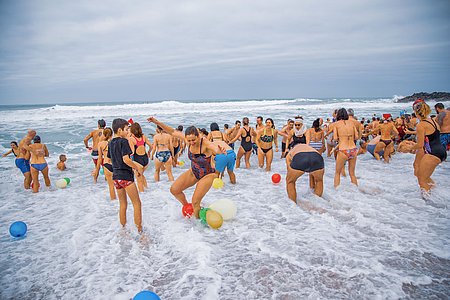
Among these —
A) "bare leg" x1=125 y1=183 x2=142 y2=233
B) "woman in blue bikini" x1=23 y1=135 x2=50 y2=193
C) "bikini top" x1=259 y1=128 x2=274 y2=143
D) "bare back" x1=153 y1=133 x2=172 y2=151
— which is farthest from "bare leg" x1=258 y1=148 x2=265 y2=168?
"woman in blue bikini" x1=23 y1=135 x2=50 y2=193

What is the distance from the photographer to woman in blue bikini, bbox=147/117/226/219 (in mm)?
4777

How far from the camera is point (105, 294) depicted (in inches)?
133

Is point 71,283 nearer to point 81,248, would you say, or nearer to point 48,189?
point 81,248

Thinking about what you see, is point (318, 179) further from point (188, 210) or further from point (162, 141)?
point (162, 141)

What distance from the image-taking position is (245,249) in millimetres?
4273

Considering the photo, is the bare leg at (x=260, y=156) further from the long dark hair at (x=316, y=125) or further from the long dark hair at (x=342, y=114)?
the long dark hair at (x=342, y=114)

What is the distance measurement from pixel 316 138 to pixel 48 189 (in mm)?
8356

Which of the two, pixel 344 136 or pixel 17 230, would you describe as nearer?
pixel 17 230

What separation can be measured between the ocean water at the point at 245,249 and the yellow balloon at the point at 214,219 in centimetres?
12

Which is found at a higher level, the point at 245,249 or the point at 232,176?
the point at 232,176

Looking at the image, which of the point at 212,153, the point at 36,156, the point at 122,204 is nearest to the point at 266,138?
the point at 212,153

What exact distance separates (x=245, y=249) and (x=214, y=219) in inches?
31.8

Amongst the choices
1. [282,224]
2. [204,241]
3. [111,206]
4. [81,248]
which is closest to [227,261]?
[204,241]

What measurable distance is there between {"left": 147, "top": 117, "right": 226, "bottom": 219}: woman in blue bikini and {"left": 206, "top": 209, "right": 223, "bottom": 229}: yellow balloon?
1.14 feet
